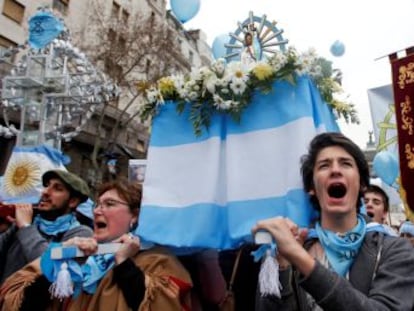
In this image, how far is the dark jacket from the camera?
1.52 meters

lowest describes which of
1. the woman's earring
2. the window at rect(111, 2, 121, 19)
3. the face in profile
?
the woman's earring

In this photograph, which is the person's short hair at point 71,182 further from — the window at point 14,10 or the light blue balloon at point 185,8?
the window at point 14,10

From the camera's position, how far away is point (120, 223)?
260 cm

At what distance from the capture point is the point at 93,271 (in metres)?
2.24

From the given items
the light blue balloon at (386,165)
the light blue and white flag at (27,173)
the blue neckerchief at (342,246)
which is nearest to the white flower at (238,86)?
the blue neckerchief at (342,246)

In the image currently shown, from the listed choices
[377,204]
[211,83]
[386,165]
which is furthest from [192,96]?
[386,165]

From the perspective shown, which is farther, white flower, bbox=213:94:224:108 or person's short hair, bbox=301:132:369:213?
white flower, bbox=213:94:224:108

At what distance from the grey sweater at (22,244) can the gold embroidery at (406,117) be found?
2566mm

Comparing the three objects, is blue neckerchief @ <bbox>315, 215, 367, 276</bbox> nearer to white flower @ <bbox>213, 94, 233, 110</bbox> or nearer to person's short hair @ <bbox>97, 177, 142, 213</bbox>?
white flower @ <bbox>213, 94, 233, 110</bbox>

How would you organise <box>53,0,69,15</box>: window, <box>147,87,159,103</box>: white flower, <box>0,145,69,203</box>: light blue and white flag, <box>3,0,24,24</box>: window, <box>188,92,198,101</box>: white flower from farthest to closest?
1. <box>53,0,69,15</box>: window
2. <box>3,0,24,24</box>: window
3. <box>0,145,69,203</box>: light blue and white flag
4. <box>147,87,159,103</box>: white flower
5. <box>188,92,198,101</box>: white flower

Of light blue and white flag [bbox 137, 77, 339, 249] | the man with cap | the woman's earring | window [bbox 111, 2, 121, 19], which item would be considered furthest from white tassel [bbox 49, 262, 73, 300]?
window [bbox 111, 2, 121, 19]

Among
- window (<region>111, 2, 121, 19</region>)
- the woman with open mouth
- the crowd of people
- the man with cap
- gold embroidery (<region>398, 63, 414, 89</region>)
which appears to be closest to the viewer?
the crowd of people

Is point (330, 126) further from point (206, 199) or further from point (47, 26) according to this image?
point (47, 26)

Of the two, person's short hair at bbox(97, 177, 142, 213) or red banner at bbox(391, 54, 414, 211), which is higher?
red banner at bbox(391, 54, 414, 211)
